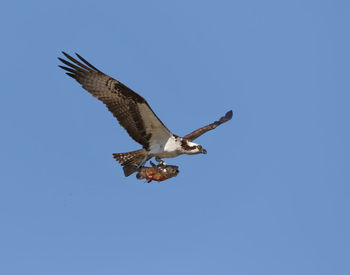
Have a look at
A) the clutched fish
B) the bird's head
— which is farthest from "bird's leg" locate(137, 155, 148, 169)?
the bird's head

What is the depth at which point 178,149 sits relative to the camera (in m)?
12.3

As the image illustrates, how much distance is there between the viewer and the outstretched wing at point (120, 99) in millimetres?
11602

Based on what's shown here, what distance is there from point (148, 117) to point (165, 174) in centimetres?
124

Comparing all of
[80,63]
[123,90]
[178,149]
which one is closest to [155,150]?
[178,149]

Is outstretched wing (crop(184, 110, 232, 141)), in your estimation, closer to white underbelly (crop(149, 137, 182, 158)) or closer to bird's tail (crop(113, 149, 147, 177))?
white underbelly (crop(149, 137, 182, 158))

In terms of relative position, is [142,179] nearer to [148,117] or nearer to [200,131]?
[148,117]

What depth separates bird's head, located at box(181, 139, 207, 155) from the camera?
12.4 metres

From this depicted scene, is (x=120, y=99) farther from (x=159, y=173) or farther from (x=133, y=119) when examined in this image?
(x=159, y=173)

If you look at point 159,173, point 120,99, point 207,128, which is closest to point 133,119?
point 120,99

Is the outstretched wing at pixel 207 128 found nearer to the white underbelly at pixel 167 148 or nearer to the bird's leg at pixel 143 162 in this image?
the white underbelly at pixel 167 148

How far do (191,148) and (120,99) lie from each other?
187cm

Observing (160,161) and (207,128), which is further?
(207,128)

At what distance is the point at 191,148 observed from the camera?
12398mm

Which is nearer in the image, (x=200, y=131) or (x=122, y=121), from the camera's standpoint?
(x=122, y=121)
